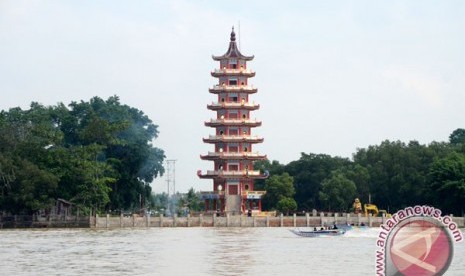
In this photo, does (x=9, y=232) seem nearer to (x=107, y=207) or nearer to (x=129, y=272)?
(x=107, y=207)

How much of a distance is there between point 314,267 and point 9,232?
154ft

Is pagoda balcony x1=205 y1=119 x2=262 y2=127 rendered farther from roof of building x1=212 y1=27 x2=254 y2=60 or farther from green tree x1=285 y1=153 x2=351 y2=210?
green tree x1=285 y1=153 x2=351 y2=210

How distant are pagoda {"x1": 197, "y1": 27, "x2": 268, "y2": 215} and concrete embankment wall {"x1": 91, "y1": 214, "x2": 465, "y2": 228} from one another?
1041cm

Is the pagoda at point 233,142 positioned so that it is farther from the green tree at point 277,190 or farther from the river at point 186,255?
the river at point 186,255

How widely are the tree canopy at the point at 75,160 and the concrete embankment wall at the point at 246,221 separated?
15.7 feet

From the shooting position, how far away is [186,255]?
5781 cm

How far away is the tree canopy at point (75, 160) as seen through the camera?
9481 cm

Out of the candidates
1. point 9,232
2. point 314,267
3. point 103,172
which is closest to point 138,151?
point 103,172

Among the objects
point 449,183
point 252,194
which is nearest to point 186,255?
point 449,183

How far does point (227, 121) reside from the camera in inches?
4712

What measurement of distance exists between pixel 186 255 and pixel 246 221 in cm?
4843

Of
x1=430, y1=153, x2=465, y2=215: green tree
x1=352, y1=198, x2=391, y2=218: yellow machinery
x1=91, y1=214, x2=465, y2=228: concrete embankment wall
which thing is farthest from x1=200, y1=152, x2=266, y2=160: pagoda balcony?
x1=430, y1=153, x2=465, y2=215: green tree

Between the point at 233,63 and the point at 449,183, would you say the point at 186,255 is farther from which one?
the point at 233,63

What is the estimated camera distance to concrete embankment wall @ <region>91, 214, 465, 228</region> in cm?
10194
